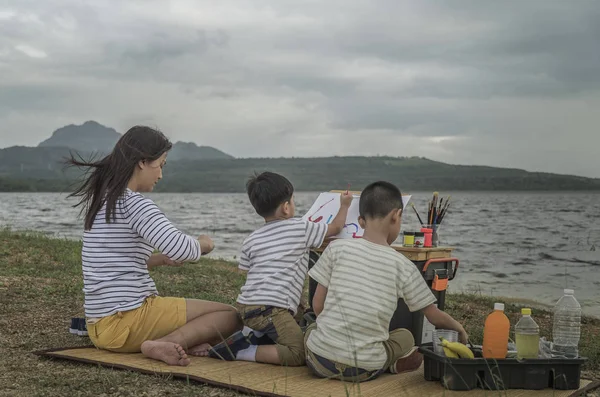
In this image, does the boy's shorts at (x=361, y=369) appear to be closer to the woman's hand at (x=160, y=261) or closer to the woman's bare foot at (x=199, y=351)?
the woman's bare foot at (x=199, y=351)

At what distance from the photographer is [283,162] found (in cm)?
8475

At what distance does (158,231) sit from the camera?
13.1 ft

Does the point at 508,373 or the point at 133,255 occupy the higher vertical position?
the point at 133,255

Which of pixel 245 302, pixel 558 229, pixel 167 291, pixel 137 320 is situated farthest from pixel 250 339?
pixel 558 229

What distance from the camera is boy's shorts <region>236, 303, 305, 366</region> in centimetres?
408

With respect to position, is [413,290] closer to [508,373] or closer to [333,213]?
[508,373]

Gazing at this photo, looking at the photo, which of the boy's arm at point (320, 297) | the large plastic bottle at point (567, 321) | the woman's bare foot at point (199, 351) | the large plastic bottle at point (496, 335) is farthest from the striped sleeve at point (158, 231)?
the large plastic bottle at point (567, 321)

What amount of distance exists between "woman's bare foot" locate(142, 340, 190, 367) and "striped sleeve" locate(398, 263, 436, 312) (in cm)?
133

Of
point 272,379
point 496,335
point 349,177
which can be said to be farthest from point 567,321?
point 349,177

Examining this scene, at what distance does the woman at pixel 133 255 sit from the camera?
403 cm

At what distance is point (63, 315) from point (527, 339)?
3676 mm

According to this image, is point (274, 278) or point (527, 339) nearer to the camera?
point (527, 339)

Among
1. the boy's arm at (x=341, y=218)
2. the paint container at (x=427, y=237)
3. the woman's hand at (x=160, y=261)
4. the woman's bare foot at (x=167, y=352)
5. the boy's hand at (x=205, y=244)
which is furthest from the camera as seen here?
the paint container at (x=427, y=237)

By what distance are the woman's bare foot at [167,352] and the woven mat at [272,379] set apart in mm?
38
